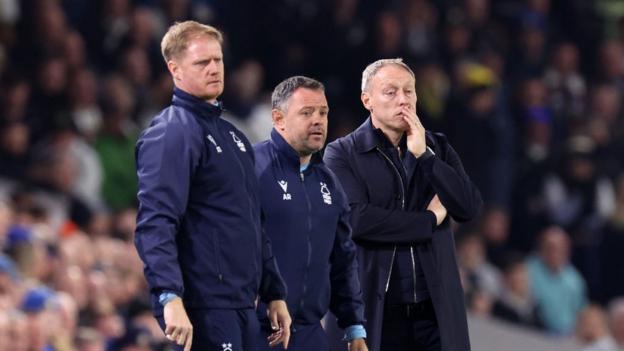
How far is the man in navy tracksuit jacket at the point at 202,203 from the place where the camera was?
4859mm

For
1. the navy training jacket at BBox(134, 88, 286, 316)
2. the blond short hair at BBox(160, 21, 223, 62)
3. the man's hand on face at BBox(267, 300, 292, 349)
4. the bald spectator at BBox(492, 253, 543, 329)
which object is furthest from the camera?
the bald spectator at BBox(492, 253, 543, 329)

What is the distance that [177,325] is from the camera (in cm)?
467

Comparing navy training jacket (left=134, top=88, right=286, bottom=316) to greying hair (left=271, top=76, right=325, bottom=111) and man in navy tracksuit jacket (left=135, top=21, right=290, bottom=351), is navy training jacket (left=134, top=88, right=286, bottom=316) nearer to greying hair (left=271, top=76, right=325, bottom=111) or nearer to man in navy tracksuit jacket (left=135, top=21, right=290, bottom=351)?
man in navy tracksuit jacket (left=135, top=21, right=290, bottom=351)

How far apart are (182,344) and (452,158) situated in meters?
1.45

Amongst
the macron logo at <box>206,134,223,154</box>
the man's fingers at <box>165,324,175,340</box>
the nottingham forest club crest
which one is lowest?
the man's fingers at <box>165,324,175,340</box>

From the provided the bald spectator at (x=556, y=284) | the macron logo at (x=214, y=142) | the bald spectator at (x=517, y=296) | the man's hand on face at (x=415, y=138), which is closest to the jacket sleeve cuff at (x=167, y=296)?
the macron logo at (x=214, y=142)

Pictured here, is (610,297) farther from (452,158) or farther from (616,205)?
(452,158)

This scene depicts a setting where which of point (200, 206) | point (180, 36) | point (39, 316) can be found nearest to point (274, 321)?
point (200, 206)

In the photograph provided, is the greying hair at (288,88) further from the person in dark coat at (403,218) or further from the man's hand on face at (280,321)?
the man's hand on face at (280,321)

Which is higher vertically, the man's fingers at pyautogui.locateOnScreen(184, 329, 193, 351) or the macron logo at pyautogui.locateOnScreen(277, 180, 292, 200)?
the macron logo at pyautogui.locateOnScreen(277, 180, 292, 200)

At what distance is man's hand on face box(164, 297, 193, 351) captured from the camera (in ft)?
15.3

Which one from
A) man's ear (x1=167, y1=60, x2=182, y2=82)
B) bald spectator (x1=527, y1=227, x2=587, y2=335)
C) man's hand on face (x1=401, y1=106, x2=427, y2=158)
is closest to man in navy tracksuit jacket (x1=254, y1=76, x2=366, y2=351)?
man's hand on face (x1=401, y1=106, x2=427, y2=158)

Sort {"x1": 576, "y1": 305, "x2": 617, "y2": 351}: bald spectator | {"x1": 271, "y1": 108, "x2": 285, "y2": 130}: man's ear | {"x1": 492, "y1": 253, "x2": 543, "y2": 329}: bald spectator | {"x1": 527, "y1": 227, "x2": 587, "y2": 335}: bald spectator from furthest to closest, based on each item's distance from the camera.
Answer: {"x1": 527, "y1": 227, "x2": 587, "y2": 335}: bald spectator < {"x1": 492, "y1": 253, "x2": 543, "y2": 329}: bald spectator < {"x1": 576, "y1": 305, "x2": 617, "y2": 351}: bald spectator < {"x1": 271, "y1": 108, "x2": 285, "y2": 130}: man's ear

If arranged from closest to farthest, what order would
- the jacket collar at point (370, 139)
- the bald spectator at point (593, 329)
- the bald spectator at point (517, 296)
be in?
the jacket collar at point (370, 139), the bald spectator at point (593, 329), the bald spectator at point (517, 296)
